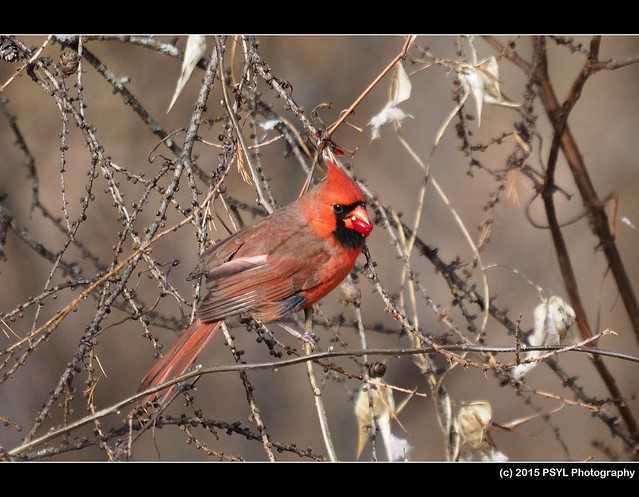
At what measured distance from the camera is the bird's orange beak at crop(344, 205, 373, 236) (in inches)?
59.1

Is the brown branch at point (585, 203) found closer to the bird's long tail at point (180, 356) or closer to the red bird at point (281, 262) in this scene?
the red bird at point (281, 262)

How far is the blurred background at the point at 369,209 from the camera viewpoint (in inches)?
77.2

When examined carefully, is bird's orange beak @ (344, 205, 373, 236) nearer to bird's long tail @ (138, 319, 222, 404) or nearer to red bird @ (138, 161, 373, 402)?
red bird @ (138, 161, 373, 402)

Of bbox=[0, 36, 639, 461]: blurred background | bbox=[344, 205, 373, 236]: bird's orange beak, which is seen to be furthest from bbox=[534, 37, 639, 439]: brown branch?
bbox=[344, 205, 373, 236]: bird's orange beak

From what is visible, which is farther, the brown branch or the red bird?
the brown branch

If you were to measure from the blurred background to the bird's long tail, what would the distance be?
41 cm

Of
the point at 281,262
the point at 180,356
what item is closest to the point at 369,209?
the point at 281,262

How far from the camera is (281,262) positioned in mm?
1615

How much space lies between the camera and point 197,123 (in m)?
1.40

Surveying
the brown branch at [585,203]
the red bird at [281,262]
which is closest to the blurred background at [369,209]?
the brown branch at [585,203]

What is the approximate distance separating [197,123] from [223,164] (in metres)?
0.09
